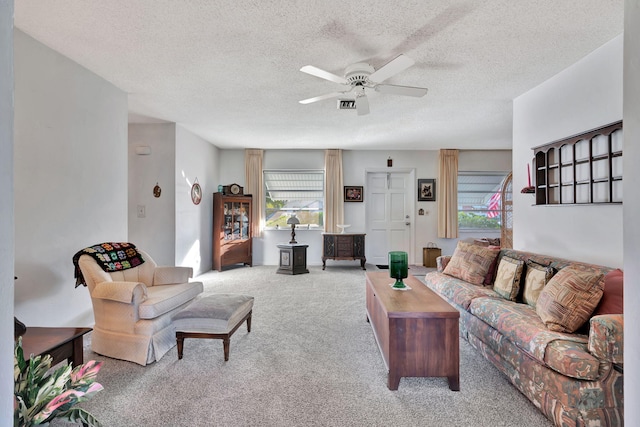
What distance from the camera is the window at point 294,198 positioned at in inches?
263

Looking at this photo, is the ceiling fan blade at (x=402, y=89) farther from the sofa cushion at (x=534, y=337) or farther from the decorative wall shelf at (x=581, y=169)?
the sofa cushion at (x=534, y=337)

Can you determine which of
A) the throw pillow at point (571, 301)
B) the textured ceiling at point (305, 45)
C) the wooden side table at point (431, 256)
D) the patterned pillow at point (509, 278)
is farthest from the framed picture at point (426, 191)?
the throw pillow at point (571, 301)

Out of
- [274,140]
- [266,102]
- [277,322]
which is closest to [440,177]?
[274,140]

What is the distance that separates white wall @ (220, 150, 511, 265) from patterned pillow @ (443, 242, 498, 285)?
10.5ft

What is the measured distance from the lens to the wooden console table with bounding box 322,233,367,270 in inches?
240

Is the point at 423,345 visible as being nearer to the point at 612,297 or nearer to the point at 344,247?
the point at 612,297

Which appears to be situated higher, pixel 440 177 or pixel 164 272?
pixel 440 177

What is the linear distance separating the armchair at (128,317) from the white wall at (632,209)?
2.64 meters

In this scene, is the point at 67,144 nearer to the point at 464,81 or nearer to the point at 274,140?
the point at 274,140

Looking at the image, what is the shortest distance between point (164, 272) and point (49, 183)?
1180mm

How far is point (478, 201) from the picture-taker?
264 inches

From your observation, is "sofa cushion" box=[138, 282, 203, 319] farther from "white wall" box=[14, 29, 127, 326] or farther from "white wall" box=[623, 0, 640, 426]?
"white wall" box=[623, 0, 640, 426]

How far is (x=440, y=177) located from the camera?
6547 millimetres

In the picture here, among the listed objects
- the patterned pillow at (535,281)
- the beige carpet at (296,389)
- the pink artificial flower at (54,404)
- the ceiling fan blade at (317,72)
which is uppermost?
the ceiling fan blade at (317,72)
